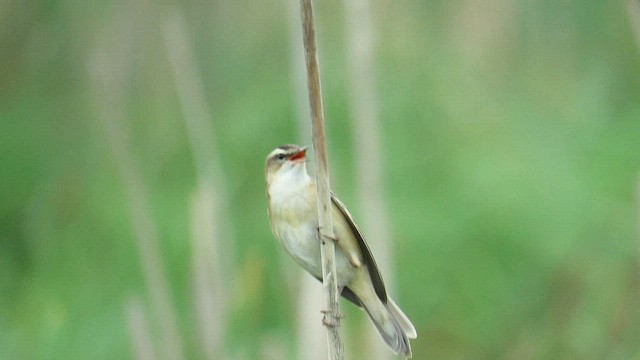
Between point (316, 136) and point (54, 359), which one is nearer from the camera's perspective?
point (316, 136)

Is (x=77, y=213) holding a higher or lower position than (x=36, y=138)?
lower

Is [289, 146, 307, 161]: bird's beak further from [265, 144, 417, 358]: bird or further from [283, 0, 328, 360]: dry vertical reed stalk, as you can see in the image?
[283, 0, 328, 360]: dry vertical reed stalk

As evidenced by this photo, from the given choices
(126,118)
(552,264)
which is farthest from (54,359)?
(552,264)

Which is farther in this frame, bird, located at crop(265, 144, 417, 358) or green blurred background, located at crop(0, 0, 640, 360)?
green blurred background, located at crop(0, 0, 640, 360)

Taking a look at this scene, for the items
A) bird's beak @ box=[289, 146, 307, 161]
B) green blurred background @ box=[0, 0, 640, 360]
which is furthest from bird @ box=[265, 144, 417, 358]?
green blurred background @ box=[0, 0, 640, 360]

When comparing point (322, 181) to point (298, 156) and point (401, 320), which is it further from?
point (401, 320)

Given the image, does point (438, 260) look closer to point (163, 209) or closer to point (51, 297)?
point (163, 209)
